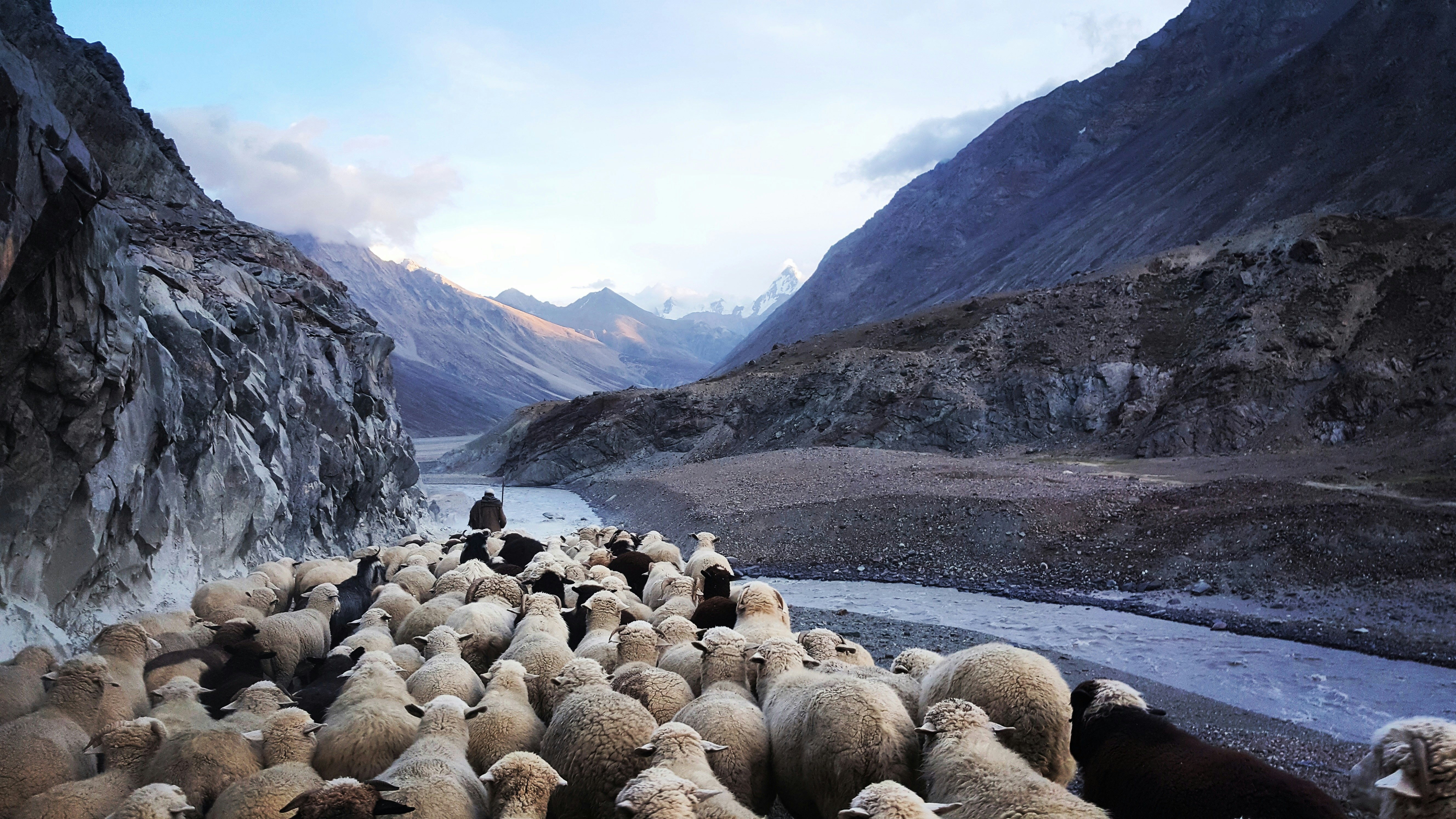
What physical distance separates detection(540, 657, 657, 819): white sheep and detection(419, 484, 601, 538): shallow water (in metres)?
17.7

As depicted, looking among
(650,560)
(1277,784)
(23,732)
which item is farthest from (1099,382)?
(23,732)

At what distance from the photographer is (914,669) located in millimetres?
6582

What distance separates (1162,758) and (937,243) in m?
118

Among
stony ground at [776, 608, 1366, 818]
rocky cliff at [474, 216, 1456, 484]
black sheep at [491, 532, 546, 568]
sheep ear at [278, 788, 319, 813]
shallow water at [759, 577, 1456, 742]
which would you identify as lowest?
shallow water at [759, 577, 1456, 742]

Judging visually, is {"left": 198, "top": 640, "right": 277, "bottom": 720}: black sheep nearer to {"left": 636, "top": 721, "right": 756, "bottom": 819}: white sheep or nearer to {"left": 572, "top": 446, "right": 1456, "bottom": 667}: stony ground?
{"left": 636, "top": 721, "right": 756, "bottom": 819}: white sheep

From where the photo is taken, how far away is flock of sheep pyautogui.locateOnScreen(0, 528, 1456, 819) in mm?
3826

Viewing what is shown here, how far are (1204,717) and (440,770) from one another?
26.3ft

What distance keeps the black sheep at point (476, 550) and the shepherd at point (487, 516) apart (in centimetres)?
526

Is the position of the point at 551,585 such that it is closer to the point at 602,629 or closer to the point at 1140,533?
the point at 602,629

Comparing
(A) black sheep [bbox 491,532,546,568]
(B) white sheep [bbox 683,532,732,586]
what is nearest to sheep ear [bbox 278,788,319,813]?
(B) white sheep [bbox 683,532,732,586]

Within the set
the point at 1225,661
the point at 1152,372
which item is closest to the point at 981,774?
the point at 1225,661

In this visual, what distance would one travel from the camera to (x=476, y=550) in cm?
1336

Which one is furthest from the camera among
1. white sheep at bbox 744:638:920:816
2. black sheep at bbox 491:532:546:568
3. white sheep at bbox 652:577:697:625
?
black sheep at bbox 491:532:546:568

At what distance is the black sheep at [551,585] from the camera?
9.79m
